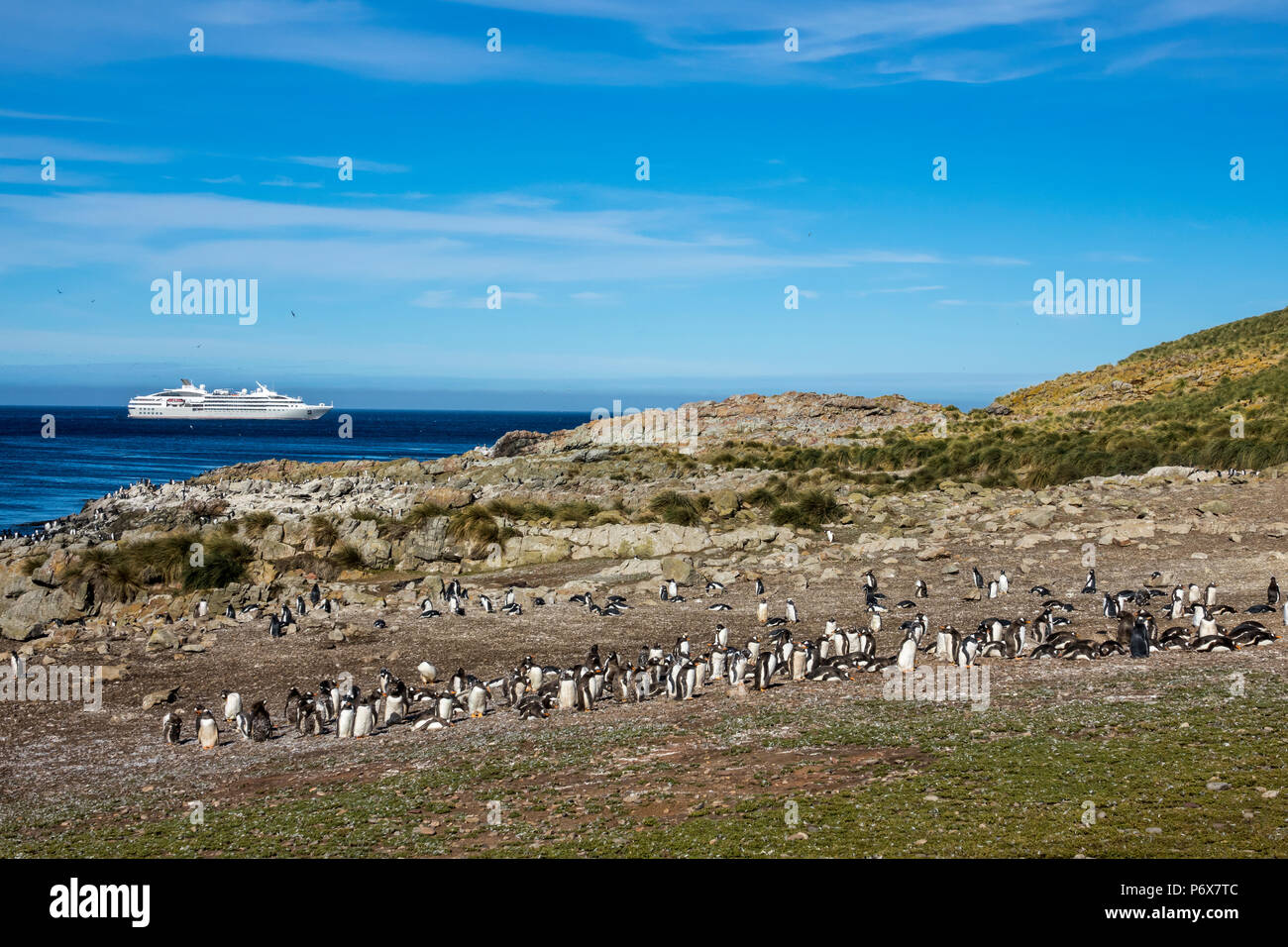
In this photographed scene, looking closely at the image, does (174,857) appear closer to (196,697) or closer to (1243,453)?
(196,697)

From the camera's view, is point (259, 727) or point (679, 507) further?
point (679, 507)

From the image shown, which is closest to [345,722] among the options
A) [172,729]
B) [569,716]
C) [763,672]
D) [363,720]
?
[363,720]

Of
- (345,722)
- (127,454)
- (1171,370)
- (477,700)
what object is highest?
(1171,370)

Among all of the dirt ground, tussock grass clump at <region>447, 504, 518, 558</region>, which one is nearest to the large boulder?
the dirt ground

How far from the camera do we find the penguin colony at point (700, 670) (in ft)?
46.7

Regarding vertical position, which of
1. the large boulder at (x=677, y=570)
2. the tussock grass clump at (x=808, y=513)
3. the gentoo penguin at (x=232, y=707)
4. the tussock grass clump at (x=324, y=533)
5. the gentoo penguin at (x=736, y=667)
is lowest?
the gentoo penguin at (x=232, y=707)

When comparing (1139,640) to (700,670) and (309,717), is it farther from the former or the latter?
(309,717)

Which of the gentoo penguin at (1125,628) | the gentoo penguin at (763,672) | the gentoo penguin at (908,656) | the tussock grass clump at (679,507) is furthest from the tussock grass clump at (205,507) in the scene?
the gentoo penguin at (1125,628)

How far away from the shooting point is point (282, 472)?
67.3 metres

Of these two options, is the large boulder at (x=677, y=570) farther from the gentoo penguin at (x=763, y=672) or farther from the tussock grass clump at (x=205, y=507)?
the tussock grass clump at (x=205, y=507)

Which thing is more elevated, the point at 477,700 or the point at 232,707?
the point at 477,700

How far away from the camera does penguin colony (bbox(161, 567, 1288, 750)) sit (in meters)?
14.2

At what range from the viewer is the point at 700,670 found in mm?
15352

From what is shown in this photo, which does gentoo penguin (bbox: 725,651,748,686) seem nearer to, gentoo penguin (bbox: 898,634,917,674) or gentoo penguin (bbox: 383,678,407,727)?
gentoo penguin (bbox: 898,634,917,674)
